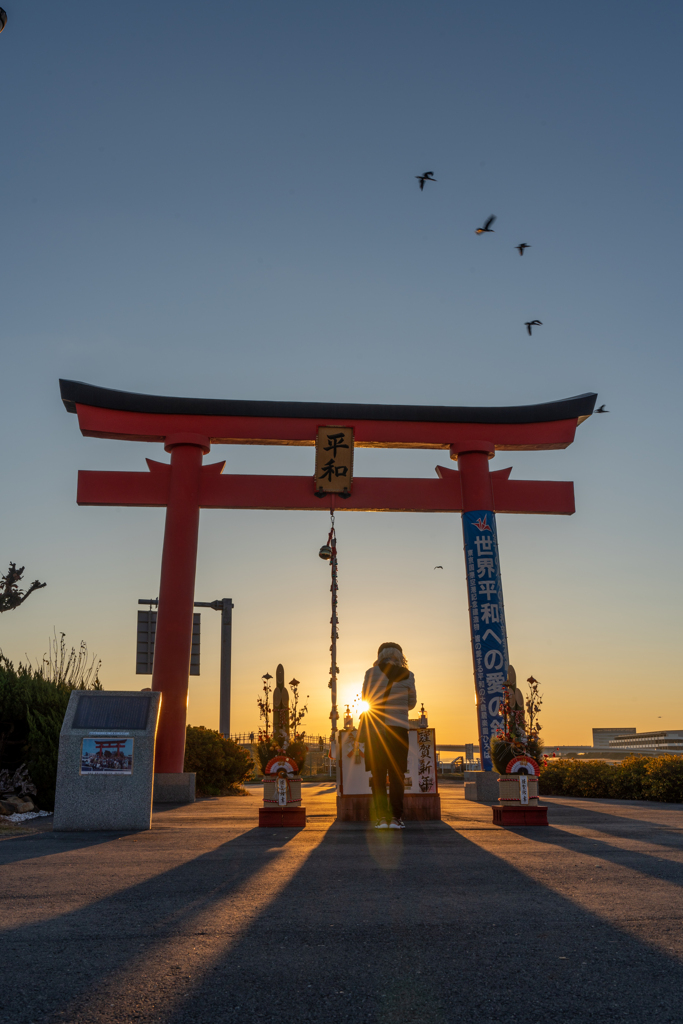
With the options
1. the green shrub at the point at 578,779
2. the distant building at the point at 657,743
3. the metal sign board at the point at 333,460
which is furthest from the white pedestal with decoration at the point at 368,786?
the distant building at the point at 657,743

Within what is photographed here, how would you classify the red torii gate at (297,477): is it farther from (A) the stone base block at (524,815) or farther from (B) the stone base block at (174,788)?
(A) the stone base block at (524,815)

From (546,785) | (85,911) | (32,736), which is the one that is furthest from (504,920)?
(546,785)

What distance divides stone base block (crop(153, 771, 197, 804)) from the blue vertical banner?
5.42 metres

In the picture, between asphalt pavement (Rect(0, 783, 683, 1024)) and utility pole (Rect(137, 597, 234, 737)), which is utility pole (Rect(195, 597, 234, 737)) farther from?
asphalt pavement (Rect(0, 783, 683, 1024))

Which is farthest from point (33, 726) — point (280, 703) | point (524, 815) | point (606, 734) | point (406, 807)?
point (606, 734)

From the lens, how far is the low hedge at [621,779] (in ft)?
40.1

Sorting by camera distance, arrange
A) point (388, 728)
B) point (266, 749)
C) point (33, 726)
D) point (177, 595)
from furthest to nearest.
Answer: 1. point (177, 595)
2. point (33, 726)
3. point (266, 749)
4. point (388, 728)

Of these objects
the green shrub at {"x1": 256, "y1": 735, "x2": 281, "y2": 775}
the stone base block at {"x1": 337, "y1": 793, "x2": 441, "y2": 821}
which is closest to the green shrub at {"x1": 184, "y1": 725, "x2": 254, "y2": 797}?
the green shrub at {"x1": 256, "y1": 735, "x2": 281, "y2": 775}

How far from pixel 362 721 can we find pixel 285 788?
5.14 ft

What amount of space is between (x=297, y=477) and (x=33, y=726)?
7.40m

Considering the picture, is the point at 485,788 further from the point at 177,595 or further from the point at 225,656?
the point at 225,656

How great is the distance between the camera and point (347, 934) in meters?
3.28

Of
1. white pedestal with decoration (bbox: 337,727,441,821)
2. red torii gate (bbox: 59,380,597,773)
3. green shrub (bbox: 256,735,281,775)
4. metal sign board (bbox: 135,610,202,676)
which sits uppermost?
red torii gate (bbox: 59,380,597,773)

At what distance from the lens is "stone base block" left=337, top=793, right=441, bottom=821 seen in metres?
8.88
